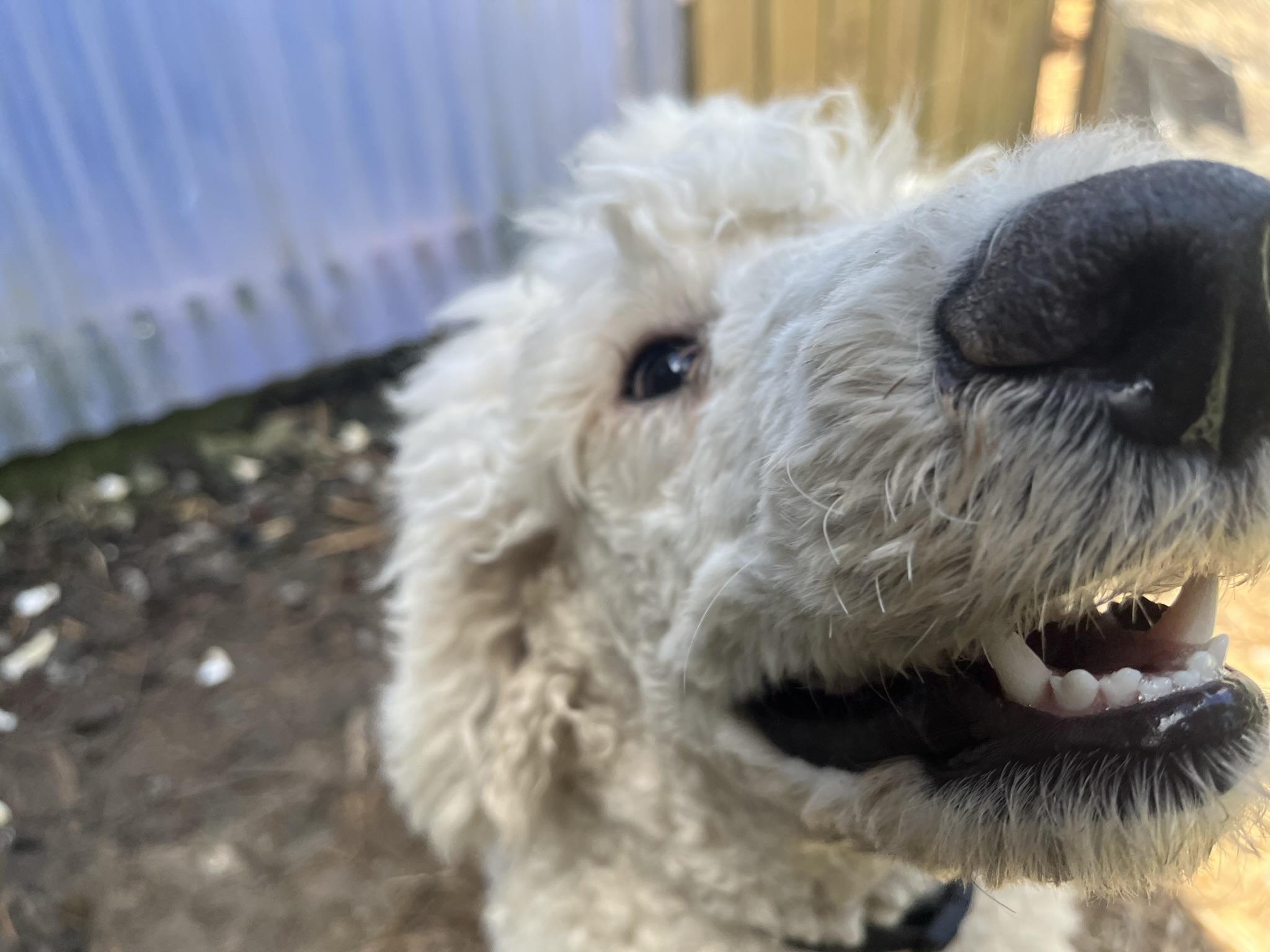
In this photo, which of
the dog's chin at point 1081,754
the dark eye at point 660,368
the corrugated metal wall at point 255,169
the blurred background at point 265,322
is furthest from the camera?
the corrugated metal wall at point 255,169

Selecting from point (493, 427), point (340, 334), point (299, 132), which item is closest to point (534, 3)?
point (299, 132)

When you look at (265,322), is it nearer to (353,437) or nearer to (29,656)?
(353,437)

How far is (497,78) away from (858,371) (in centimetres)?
236

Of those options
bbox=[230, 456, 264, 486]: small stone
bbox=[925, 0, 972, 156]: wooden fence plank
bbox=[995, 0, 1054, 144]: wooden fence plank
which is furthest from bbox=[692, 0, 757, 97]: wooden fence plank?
bbox=[230, 456, 264, 486]: small stone

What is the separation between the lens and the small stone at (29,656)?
2113 millimetres

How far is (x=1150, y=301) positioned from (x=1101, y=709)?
27cm

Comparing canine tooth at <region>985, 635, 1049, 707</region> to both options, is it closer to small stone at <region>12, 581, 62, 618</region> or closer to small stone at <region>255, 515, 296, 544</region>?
small stone at <region>255, 515, 296, 544</region>

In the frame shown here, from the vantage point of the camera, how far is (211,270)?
2.51 m

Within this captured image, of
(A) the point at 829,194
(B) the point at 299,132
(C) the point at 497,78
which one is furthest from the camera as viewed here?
(C) the point at 497,78

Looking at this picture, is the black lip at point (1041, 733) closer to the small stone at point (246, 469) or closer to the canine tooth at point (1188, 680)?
the canine tooth at point (1188, 680)

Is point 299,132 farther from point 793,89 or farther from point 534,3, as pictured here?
point 793,89

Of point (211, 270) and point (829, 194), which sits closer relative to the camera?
point (829, 194)

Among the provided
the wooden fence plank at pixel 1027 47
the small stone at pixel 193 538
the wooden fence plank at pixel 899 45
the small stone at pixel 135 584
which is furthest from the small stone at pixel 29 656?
the wooden fence plank at pixel 1027 47

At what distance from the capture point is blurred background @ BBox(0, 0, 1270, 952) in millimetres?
1814
